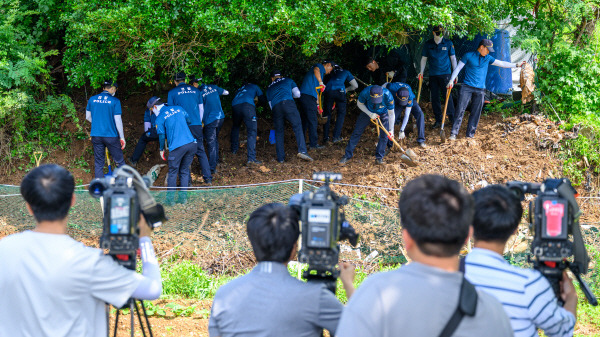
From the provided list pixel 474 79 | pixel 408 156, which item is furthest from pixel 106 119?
pixel 474 79

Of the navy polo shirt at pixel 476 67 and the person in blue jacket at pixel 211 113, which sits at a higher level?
the navy polo shirt at pixel 476 67

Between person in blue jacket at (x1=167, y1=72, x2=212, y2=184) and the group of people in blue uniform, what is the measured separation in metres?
0.02

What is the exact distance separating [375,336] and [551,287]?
1336 mm

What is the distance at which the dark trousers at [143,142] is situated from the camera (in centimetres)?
1097

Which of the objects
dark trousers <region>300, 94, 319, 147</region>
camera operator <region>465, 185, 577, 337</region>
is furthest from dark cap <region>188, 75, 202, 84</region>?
camera operator <region>465, 185, 577, 337</region>

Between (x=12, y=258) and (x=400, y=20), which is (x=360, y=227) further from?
(x=12, y=258)

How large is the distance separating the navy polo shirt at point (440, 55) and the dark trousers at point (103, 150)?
20.3 feet

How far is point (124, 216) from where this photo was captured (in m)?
3.07

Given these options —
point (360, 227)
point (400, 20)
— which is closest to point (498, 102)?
point (400, 20)

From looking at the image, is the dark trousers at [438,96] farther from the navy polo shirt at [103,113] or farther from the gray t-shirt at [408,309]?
the gray t-shirt at [408,309]

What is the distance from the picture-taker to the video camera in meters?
3.07

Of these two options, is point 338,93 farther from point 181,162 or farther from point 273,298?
point 273,298

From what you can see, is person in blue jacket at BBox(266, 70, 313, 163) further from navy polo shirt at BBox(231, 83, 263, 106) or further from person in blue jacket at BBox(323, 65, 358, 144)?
person in blue jacket at BBox(323, 65, 358, 144)

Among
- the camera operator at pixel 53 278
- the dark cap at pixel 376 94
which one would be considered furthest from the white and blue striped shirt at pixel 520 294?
the dark cap at pixel 376 94
